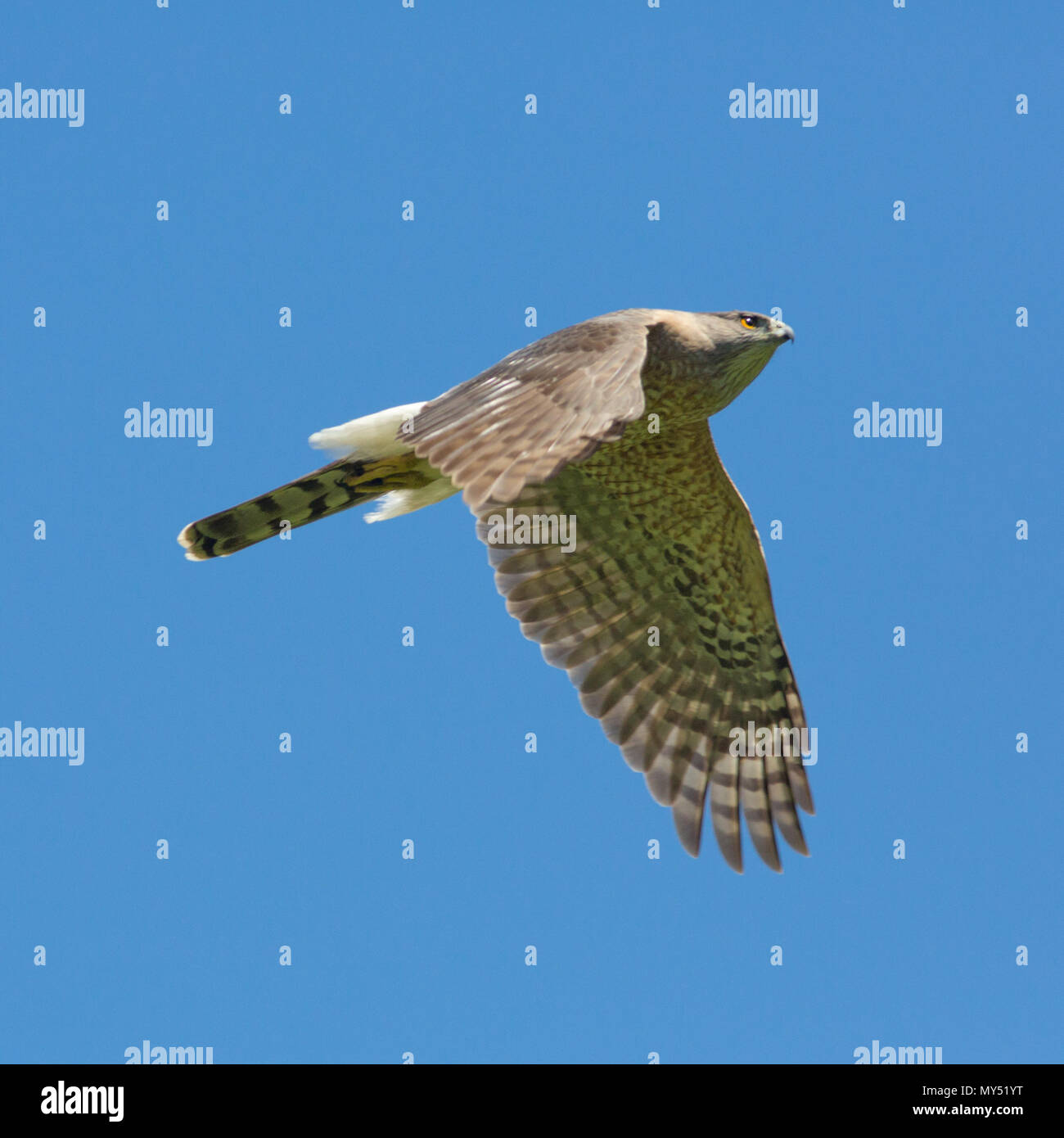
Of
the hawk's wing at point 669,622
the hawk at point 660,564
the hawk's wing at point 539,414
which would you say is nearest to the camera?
the hawk's wing at point 539,414

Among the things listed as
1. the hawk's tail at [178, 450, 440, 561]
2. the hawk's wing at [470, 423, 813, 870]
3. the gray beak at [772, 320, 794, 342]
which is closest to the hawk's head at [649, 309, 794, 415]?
the gray beak at [772, 320, 794, 342]

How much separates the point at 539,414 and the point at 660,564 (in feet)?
12.0

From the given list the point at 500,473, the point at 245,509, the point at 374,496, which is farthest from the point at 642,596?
the point at 500,473

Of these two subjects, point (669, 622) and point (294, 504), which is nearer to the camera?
point (294, 504)

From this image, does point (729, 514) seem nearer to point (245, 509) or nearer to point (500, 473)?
point (245, 509)

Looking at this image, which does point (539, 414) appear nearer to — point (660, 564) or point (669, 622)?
point (660, 564)

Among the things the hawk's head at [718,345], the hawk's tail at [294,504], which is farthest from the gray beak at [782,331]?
the hawk's tail at [294,504]

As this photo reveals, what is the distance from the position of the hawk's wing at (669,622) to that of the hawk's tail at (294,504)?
0.78m

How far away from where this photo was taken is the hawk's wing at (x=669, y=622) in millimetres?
9734

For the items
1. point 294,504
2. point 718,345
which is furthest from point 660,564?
point 294,504

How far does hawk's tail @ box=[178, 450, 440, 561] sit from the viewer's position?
919 cm

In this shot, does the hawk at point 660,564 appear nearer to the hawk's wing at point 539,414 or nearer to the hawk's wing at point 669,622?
the hawk's wing at point 669,622

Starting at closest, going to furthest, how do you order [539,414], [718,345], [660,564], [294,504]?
[539,414] → [718,345] → [294,504] → [660,564]

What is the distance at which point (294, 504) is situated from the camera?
925 centimetres
